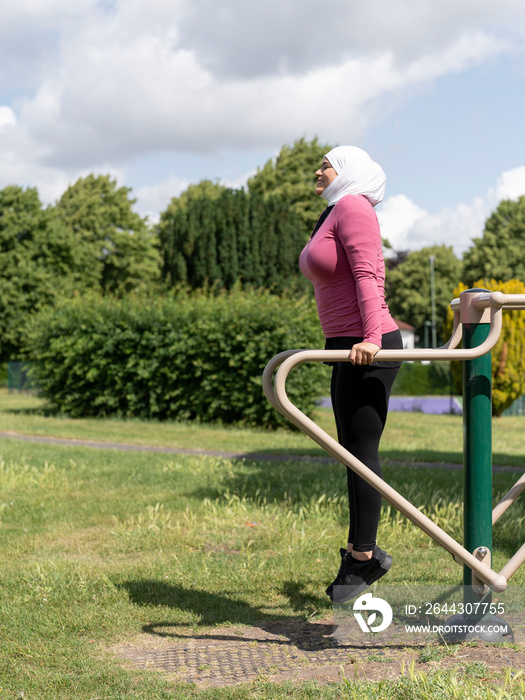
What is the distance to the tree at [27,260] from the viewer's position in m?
36.8

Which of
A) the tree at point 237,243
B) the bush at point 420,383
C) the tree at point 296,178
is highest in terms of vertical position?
the tree at point 296,178

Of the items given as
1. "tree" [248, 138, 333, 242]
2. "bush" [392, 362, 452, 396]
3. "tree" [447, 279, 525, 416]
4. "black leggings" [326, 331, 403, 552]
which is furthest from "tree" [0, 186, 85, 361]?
"black leggings" [326, 331, 403, 552]

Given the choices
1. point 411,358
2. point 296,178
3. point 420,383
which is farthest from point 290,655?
point 296,178

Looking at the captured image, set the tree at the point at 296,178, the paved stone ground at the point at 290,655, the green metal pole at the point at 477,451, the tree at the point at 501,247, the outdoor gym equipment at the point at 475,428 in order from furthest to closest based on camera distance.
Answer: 1. the tree at the point at 501,247
2. the tree at the point at 296,178
3. the green metal pole at the point at 477,451
4. the outdoor gym equipment at the point at 475,428
5. the paved stone ground at the point at 290,655

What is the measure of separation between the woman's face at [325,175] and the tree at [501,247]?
141 feet

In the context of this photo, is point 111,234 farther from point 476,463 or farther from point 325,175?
point 476,463

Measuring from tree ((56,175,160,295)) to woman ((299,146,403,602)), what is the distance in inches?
1511

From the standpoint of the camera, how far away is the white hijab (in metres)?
3.13

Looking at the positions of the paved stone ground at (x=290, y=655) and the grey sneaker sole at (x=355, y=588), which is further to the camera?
the grey sneaker sole at (x=355, y=588)

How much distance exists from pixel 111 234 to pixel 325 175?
39814 millimetres

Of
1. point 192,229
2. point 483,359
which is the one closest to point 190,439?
point 483,359

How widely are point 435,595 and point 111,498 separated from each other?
3.19 meters

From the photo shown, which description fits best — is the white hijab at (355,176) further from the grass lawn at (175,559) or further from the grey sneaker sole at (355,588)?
the grass lawn at (175,559)

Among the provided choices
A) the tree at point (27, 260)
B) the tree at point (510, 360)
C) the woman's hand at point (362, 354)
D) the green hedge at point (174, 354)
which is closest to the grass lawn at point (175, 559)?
the woman's hand at point (362, 354)
